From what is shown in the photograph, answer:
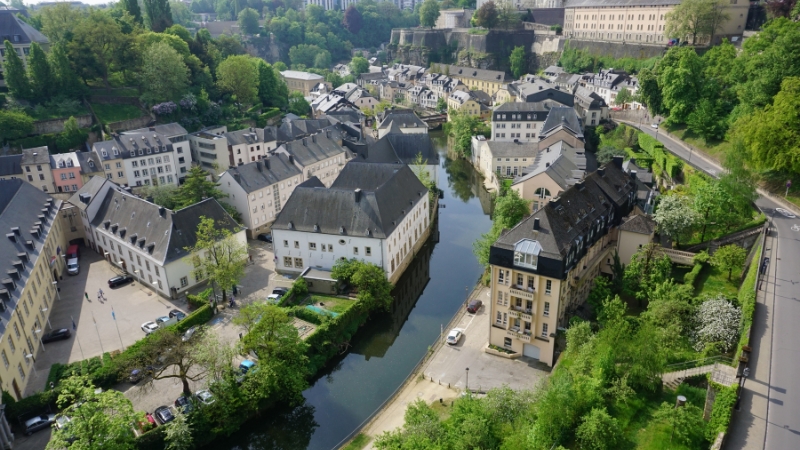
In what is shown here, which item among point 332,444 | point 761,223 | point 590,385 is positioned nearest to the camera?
point 590,385

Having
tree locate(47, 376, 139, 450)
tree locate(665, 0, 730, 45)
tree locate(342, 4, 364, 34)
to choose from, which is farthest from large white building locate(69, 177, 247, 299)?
tree locate(342, 4, 364, 34)

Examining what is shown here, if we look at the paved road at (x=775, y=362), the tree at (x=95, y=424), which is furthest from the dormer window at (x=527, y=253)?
the tree at (x=95, y=424)

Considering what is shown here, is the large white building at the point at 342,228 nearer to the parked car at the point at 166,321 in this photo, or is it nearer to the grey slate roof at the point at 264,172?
the parked car at the point at 166,321

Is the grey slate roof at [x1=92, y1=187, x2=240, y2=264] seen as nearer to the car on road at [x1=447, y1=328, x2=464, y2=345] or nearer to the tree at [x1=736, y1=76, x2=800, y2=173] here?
the car on road at [x1=447, y1=328, x2=464, y2=345]

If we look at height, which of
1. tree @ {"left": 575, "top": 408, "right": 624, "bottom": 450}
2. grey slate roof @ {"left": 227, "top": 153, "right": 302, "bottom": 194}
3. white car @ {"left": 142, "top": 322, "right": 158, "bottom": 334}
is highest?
grey slate roof @ {"left": 227, "top": 153, "right": 302, "bottom": 194}

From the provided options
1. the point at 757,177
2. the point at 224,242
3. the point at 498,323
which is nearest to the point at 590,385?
the point at 498,323

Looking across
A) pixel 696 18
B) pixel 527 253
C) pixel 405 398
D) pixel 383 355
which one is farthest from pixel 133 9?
pixel 696 18

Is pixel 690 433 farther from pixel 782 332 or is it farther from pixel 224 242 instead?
pixel 224 242
